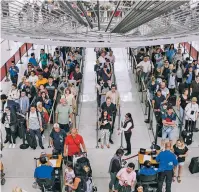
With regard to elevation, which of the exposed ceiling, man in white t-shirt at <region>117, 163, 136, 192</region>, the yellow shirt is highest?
the exposed ceiling

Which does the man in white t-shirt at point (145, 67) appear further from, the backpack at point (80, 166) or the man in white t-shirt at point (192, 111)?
the backpack at point (80, 166)

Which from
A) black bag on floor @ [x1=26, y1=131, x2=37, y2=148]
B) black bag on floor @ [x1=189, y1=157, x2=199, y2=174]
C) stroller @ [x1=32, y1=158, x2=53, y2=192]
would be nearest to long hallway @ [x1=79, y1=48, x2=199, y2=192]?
black bag on floor @ [x1=189, y1=157, x2=199, y2=174]

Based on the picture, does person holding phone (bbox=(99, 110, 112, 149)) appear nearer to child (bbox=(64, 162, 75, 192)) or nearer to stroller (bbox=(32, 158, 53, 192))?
child (bbox=(64, 162, 75, 192))

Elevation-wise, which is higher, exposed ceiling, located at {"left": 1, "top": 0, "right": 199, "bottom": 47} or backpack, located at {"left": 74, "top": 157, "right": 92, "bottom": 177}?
exposed ceiling, located at {"left": 1, "top": 0, "right": 199, "bottom": 47}

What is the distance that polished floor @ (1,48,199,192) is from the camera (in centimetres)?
900

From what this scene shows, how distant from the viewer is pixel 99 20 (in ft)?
32.2

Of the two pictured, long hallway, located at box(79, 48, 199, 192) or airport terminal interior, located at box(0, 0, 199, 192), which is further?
long hallway, located at box(79, 48, 199, 192)

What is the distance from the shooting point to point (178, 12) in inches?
363

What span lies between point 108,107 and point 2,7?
3.93m

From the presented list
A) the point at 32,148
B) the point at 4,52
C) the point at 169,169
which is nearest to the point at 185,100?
the point at 169,169

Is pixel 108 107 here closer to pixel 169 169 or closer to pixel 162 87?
pixel 162 87

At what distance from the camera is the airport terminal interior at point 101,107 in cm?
800

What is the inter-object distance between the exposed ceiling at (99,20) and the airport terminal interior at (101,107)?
0.03m

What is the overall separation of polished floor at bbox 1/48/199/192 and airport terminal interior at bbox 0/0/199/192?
26 mm
